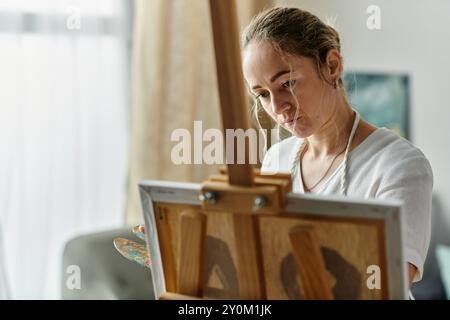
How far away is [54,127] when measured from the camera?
8.80 feet

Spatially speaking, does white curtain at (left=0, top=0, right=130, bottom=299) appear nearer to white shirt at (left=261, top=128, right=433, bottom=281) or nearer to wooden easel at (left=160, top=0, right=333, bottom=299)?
white shirt at (left=261, top=128, right=433, bottom=281)

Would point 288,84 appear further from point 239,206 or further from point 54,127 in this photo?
point 54,127

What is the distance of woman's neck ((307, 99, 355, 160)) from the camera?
4.13 feet

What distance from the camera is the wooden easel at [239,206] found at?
859 mm

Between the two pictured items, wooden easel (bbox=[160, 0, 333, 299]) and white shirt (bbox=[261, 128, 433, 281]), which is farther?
white shirt (bbox=[261, 128, 433, 281])

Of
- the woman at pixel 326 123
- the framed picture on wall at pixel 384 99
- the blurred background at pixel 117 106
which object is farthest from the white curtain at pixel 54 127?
the woman at pixel 326 123

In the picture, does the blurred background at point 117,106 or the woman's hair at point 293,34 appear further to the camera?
the blurred background at point 117,106

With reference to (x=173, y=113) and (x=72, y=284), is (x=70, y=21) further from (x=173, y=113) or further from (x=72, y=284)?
(x=72, y=284)

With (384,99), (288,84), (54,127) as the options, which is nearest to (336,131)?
(288,84)

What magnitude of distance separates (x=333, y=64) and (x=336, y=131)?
0.13 m

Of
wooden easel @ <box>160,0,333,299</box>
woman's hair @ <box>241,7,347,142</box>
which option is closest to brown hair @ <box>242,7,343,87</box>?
woman's hair @ <box>241,7,347,142</box>

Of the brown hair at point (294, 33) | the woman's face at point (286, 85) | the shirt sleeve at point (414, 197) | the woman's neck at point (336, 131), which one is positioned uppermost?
the brown hair at point (294, 33)

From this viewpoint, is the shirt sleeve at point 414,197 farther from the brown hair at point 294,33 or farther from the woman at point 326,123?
the brown hair at point 294,33

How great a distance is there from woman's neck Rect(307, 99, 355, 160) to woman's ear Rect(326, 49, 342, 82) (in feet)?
0.21
